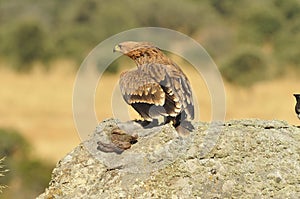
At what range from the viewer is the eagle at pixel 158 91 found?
6734 mm

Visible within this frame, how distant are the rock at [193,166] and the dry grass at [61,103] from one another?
1637 centimetres

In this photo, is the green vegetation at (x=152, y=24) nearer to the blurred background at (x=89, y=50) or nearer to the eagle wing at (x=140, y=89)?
the blurred background at (x=89, y=50)

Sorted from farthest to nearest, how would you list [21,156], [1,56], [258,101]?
1. [1,56]
2. [258,101]
3. [21,156]

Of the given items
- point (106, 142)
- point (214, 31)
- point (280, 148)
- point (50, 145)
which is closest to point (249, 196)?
point (280, 148)

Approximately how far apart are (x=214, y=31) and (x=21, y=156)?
33.5 metres

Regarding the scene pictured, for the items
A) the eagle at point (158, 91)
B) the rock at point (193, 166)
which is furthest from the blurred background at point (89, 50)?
the rock at point (193, 166)

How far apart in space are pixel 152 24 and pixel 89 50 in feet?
30.7

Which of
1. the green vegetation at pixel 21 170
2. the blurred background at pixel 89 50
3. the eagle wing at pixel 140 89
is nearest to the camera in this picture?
the eagle wing at pixel 140 89

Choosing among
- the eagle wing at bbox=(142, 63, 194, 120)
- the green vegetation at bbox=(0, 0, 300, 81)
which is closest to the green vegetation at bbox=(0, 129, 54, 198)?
the eagle wing at bbox=(142, 63, 194, 120)

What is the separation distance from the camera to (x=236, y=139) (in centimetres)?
620

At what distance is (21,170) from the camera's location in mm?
19266

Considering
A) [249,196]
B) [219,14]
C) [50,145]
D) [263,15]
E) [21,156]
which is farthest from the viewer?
[219,14]

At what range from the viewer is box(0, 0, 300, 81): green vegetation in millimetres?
48188

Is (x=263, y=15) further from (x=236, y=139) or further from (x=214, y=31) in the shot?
(x=236, y=139)
